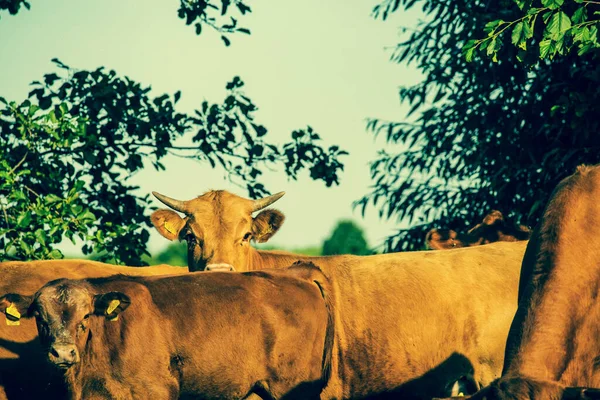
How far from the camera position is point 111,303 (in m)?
7.60

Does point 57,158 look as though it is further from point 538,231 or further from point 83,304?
point 538,231

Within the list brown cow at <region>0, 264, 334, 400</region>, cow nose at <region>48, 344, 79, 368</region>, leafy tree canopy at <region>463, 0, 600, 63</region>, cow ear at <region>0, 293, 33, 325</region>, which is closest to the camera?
cow nose at <region>48, 344, 79, 368</region>

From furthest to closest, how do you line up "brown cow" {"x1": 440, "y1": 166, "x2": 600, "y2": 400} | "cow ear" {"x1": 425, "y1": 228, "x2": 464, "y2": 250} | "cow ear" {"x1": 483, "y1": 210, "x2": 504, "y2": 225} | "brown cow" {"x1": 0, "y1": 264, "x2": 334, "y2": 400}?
"cow ear" {"x1": 425, "y1": 228, "x2": 464, "y2": 250}, "cow ear" {"x1": 483, "y1": 210, "x2": 504, "y2": 225}, "brown cow" {"x1": 0, "y1": 264, "x2": 334, "y2": 400}, "brown cow" {"x1": 440, "y1": 166, "x2": 600, "y2": 400}

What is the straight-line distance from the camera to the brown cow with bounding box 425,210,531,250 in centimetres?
1258

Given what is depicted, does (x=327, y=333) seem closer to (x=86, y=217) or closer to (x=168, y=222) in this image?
(x=168, y=222)

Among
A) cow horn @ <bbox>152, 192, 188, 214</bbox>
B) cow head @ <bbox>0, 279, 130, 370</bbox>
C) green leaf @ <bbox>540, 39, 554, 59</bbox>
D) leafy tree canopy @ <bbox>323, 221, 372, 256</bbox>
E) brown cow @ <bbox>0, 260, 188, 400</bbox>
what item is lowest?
brown cow @ <bbox>0, 260, 188, 400</bbox>

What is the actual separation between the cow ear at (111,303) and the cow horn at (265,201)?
377 cm

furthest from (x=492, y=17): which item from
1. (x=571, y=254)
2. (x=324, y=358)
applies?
(x=571, y=254)

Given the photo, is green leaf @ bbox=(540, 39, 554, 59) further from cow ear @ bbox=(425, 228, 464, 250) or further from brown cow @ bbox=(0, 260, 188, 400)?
brown cow @ bbox=(0, 260, 188, 400)

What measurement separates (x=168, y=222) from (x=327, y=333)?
10.1ft

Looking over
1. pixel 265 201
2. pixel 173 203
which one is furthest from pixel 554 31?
pixel 173 203

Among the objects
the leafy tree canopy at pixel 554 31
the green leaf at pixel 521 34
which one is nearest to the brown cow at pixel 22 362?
the leafy tree canopy at pixel 554 31

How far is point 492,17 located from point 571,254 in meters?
8.58

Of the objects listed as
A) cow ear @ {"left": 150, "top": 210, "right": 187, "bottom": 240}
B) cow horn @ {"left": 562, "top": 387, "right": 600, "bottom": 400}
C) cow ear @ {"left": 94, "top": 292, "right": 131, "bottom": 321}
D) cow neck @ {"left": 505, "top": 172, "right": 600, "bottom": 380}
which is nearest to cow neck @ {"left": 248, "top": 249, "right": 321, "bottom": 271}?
cow ear @ {"left": 150, "top": 210, "right": 187, "bottom": 240}
